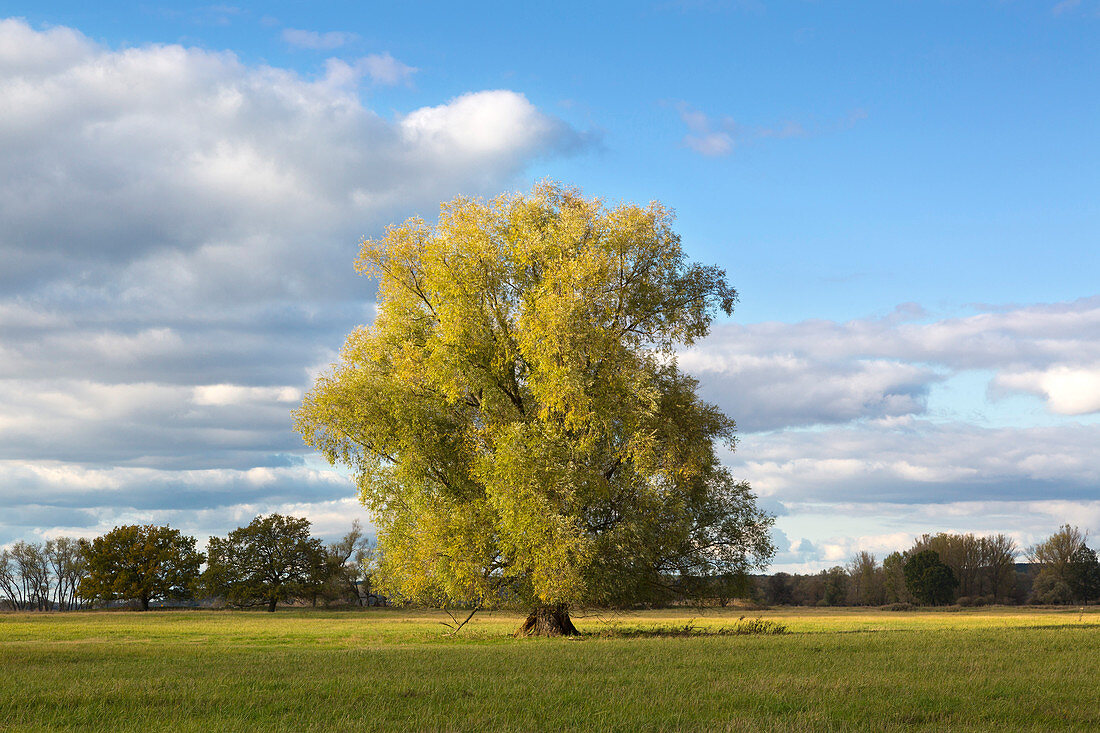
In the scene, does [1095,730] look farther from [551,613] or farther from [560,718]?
[551,613]

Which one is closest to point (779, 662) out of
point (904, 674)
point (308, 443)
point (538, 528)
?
point (904, 674)

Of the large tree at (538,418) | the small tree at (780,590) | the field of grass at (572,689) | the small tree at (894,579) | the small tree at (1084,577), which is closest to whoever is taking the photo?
the field of grass at (572,689)

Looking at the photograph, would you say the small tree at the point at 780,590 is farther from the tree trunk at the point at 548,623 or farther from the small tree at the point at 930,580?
the tree trunk at the point at 548,623

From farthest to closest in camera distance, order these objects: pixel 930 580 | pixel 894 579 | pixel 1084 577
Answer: pixel 894 579, pixel 930 580, pixel 1084 577

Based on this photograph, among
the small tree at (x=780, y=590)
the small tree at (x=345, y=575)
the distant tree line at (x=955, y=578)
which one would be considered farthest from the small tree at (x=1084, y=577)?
the small tree at (x=345, y=575)

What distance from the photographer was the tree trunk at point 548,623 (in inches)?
1393

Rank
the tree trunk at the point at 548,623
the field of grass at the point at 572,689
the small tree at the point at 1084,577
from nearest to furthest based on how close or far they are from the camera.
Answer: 1. the field of grass at the point at 572,689
2. the tree trunk at the point at 548,623
3. the small tree at the point at 1084,577

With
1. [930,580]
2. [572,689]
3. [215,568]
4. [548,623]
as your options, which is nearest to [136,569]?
[215,568]

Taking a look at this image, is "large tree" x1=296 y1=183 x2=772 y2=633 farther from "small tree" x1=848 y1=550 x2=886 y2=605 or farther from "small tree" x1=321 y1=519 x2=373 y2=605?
→ "small tree" x1=848 y1=550 x2=886 y2=605

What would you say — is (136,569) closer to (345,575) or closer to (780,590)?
(345,575)

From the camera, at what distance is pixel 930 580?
116438mm

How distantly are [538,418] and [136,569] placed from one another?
7162 cm

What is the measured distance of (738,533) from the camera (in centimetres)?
3494

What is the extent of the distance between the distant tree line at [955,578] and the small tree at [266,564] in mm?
64108
